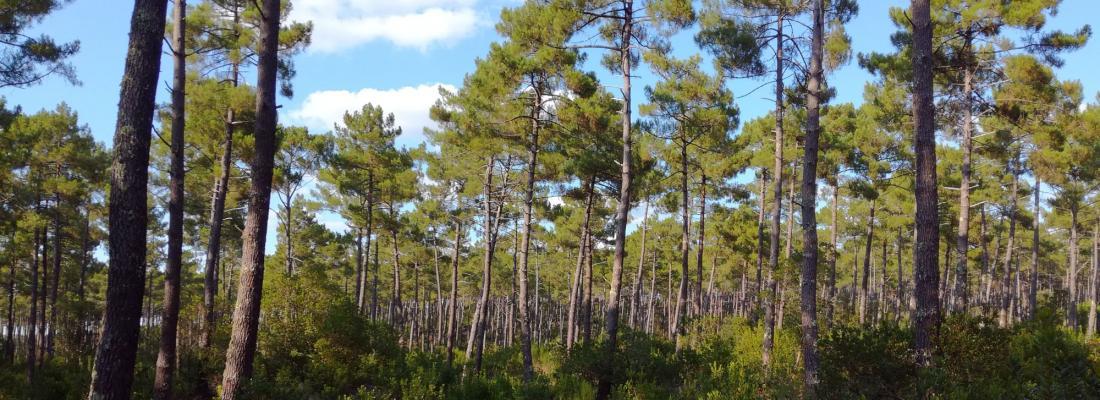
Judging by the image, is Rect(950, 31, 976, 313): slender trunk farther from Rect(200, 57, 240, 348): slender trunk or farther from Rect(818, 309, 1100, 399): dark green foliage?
Rect(200, 57, 240, 348): slender trunk

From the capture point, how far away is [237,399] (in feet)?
20.3

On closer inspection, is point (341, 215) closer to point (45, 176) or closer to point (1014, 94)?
point (45, 176)

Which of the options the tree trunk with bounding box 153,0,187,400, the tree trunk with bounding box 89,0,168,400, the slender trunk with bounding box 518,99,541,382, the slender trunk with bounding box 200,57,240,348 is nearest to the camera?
the tree trunk with bounding box 89,0,168,400

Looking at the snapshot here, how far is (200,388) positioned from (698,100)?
14740mm

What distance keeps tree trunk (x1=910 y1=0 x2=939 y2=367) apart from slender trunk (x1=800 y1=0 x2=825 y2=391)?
1.47 meters

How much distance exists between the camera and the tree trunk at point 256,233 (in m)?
6.23

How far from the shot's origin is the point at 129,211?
4.45 meters

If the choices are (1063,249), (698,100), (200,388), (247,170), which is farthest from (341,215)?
(1063,249)

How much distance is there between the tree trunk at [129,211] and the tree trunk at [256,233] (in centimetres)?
162

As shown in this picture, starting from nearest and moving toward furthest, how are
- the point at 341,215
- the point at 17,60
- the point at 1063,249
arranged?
the point at 17,60
the point at 341,215
the point at 1063,249

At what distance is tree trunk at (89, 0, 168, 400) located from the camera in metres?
4.36

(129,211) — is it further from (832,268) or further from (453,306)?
(832,268)

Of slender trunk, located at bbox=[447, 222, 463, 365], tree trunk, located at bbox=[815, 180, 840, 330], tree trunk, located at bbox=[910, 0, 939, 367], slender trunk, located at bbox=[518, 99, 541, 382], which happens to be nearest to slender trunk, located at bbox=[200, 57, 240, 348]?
slender trunk, located at bbox=[518, 99, 541, 382]

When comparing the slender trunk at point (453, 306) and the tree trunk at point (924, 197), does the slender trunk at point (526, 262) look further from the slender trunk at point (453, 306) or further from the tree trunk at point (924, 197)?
the tree trunk at point (924, 197)
